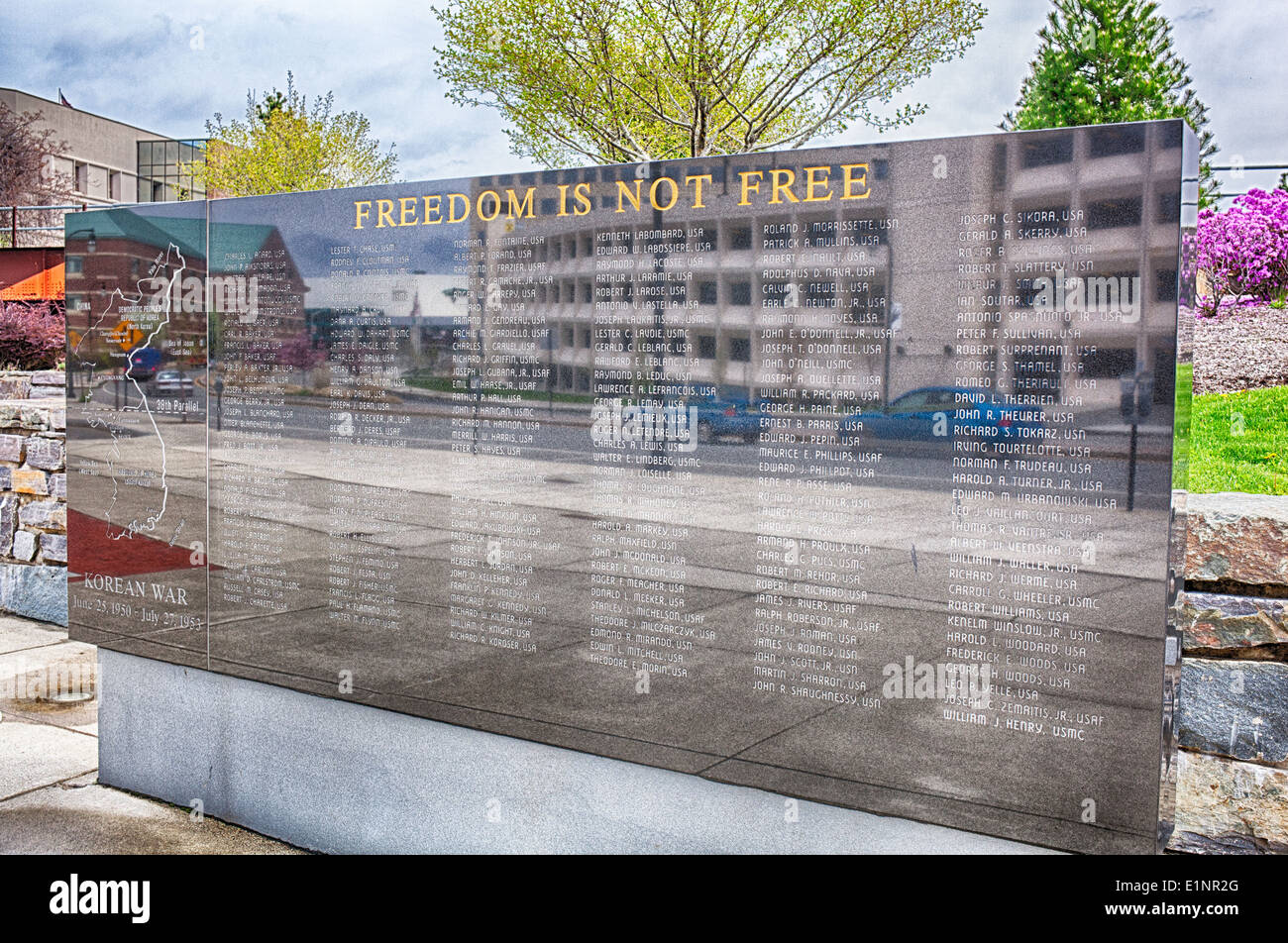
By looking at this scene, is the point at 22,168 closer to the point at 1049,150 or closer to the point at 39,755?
the point at 39,755

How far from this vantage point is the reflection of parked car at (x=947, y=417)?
324 centimetres

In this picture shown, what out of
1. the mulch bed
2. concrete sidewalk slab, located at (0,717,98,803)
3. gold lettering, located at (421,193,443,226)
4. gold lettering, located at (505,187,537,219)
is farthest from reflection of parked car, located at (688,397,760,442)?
the mulch bed

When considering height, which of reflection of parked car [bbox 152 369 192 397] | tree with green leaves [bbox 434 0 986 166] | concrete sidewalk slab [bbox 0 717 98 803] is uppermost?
tree with green leaves [bbox 434 0 986 166]

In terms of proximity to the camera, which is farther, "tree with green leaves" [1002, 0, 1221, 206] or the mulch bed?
"tree with green leaves" [1002, 0, 1221, 206]

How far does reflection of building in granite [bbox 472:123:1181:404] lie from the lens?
307 cm

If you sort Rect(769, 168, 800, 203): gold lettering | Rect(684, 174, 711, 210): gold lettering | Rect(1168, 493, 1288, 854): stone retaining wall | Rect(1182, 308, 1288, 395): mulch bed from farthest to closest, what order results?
Rect(1182, 308, 1288, 395): mulch bed
Rect(684, 174, 711, 210): gold lettering
Rect(769, 168, 800, 203): gold lettering
Rect(1168, 493, 1288, 854): stone retaining wall

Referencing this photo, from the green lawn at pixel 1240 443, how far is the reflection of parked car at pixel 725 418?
2442 millimetres

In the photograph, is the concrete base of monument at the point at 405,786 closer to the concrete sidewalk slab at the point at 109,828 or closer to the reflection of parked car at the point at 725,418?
the concrete sidewalk slab at the point at 109,828

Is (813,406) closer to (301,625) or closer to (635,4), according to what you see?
(301,625)

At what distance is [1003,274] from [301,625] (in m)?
3.13

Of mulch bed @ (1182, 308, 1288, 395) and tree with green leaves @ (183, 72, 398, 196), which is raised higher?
tree with green leaves @ (183, 72, 398, 196)

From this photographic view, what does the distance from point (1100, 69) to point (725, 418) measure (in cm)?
4024

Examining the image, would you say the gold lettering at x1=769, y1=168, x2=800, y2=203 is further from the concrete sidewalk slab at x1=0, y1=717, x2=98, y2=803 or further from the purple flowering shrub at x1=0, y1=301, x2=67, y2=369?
the purple flowering shrub at x1=0, y1=301, x2=67, y2=369

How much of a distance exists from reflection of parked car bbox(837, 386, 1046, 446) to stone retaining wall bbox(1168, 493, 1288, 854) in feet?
2.51
